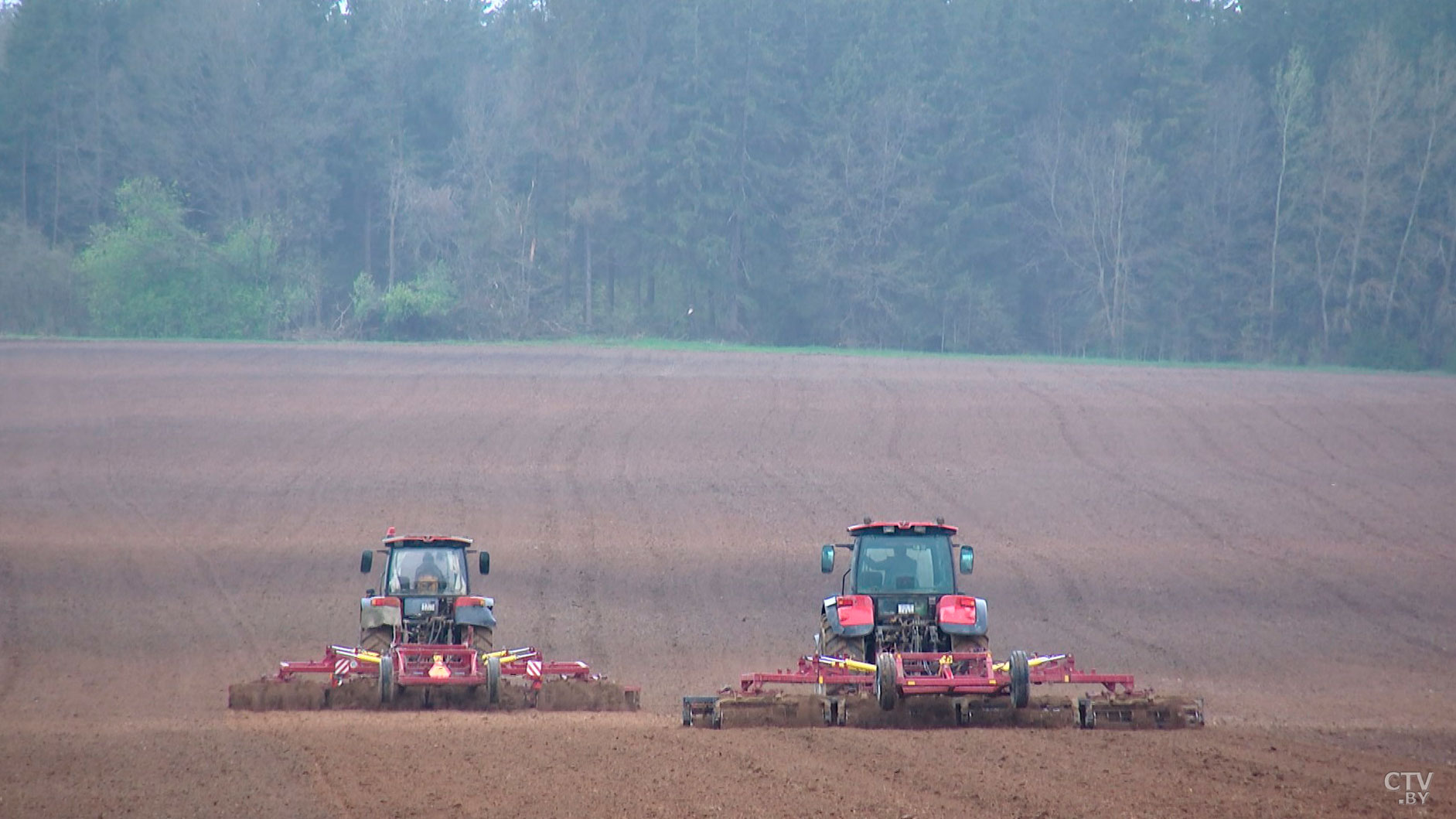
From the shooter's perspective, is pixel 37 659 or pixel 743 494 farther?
pixel 743 494

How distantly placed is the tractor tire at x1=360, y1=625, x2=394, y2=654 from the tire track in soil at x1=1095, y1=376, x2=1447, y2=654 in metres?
13.1

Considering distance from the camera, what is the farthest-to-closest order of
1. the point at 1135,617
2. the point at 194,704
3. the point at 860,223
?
the point at 860,223 → the point at 1135,617 → the point at 194,704

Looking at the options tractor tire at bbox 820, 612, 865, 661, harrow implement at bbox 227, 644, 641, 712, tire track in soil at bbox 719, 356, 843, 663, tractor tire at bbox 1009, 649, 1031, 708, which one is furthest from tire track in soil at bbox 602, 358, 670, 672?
tractor tire at bbox 1009, 649, 1031, 708

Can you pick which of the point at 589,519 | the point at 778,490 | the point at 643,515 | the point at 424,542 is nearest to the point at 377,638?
the point at 424,542

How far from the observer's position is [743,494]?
91.2 feet

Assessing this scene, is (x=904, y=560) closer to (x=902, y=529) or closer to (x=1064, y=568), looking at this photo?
(x=902, y=529)

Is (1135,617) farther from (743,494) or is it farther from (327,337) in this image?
(327,337)

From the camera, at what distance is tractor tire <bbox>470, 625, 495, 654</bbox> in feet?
54.9

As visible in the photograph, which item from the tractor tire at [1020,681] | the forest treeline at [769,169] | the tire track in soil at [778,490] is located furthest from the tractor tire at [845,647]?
the forest treeline at [769,169]

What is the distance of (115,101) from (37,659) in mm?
53397

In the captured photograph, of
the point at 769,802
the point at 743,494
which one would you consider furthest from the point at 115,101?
the point at 769,802
